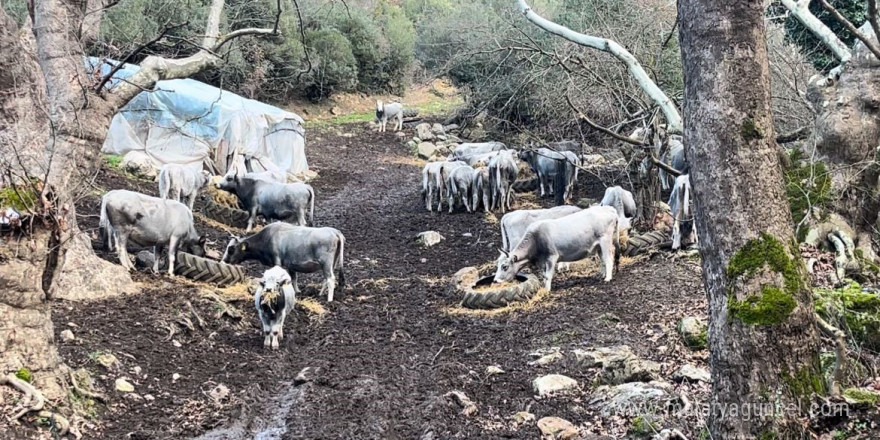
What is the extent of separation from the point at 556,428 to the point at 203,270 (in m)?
6.82

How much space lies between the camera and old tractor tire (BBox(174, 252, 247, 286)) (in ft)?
37.2

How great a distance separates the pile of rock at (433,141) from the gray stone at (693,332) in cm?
2072

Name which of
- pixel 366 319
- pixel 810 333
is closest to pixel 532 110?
pixel 366 319

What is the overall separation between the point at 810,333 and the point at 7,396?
5.75 m

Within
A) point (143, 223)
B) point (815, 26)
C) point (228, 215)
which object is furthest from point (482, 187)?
point (815, 26)

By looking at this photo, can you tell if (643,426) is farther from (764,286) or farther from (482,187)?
(482,187)

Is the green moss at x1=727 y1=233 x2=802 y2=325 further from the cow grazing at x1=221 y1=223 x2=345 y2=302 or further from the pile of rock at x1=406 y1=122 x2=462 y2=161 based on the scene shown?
the pile of rock at x1=406 y1=122 x2=462 y2=161

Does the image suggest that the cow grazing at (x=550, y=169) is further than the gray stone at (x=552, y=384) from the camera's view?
Yes

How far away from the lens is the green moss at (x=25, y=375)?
6.11 meters

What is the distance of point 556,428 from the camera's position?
249 inches

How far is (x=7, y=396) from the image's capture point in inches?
233

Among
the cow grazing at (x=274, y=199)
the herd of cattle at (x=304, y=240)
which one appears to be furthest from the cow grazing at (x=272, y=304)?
the cow grazing at (x=274, y=199)

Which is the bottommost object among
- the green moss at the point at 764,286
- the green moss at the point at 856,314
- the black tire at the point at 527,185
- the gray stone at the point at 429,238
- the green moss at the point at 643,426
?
the gray stone at the point at 429,238

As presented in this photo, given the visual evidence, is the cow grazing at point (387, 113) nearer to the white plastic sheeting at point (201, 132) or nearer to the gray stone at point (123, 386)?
the white plastic sheeting at point (201, 132)
